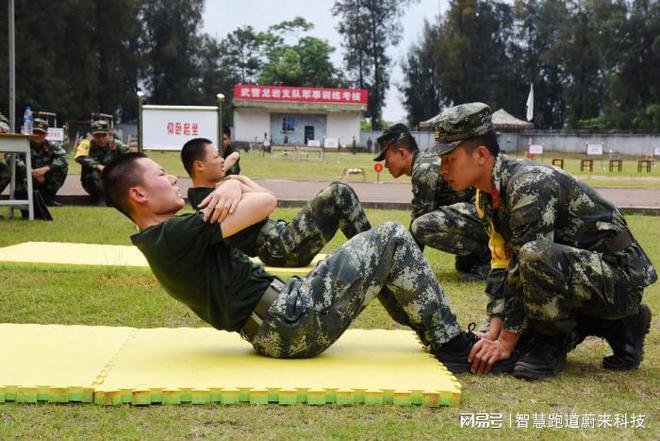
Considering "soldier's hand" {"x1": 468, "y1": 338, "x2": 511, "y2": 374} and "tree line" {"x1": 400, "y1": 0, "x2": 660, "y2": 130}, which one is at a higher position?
"tree line" {"x1": 400, "y1": 0, "x2": 660, "y2": 130}

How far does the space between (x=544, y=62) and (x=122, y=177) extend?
78918mm

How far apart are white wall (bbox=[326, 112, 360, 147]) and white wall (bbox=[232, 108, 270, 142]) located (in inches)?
214

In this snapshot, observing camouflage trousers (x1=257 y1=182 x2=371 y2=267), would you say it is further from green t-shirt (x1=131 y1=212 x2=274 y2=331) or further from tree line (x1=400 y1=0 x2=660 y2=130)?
tree line (x1=400 y1=0 x2=660 y2=130)

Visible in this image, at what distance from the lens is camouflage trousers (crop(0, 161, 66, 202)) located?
39.9 feet

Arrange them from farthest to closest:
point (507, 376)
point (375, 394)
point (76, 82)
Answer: point (76, 82) < point (507, 376) < point (375, 394)

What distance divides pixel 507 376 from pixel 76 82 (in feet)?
186

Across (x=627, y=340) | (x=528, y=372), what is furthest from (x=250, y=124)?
(x=528, y=372)

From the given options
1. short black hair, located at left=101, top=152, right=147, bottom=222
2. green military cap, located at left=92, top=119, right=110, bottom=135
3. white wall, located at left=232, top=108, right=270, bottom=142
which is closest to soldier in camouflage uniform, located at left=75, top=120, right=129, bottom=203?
green military cap, located at left=92, top=119, right=110, bottom=135

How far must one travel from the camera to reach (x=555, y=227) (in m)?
4.11

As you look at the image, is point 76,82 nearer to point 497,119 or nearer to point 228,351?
point 497,119

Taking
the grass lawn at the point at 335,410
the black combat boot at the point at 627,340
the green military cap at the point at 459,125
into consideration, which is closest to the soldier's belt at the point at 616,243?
the black combat boot at the point at 627,340

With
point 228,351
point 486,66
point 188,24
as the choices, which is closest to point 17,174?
point 228,351

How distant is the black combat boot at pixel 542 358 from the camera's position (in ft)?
13.2

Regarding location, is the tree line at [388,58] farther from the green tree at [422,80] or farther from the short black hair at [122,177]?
the short black hair at [122,177]
